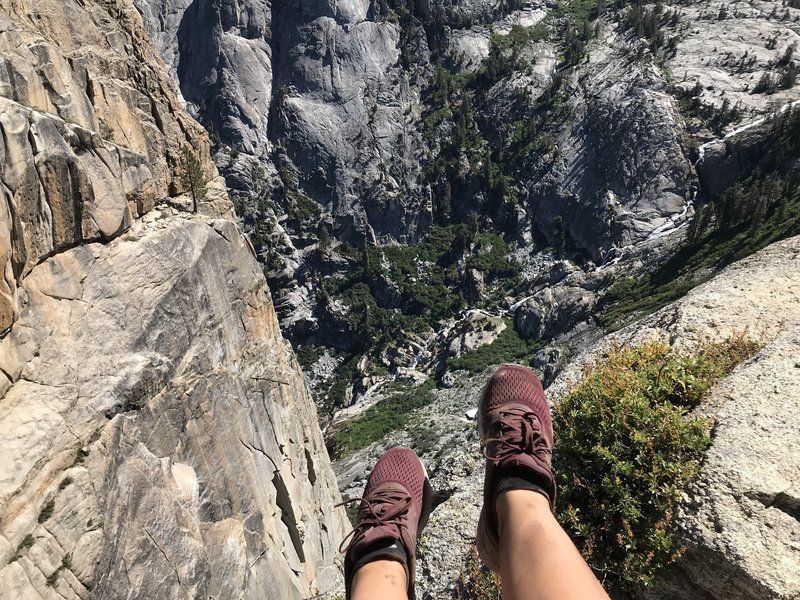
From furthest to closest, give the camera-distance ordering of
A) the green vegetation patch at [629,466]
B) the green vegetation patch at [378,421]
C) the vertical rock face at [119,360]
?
1. the green vegetation patch at [378,421]
2. the vertical rock face at [119,360]
3. the green vegetation patch at [629,466]

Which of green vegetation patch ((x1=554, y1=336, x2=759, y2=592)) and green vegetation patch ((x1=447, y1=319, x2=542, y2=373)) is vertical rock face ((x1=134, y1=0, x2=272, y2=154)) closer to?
green vegetation patch ((x1=447, y1=319, x2=542, y2=373))

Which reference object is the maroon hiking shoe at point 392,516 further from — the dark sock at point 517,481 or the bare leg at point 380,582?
the dark sock at point 517,481

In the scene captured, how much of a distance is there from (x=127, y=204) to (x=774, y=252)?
19.4m

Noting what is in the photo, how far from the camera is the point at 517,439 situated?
521cm

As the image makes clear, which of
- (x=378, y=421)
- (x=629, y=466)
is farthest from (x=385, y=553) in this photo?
(x=378, y=421)

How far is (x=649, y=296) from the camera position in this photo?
86.8 metres

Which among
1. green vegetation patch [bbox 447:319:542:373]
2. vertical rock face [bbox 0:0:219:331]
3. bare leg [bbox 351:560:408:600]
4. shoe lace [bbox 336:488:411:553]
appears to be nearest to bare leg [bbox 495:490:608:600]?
bare leg [bbox 351:560:408:600]

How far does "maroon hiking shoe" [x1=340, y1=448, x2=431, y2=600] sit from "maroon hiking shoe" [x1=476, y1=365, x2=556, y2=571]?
90 centimetres

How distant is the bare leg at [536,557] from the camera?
3469 millimetres

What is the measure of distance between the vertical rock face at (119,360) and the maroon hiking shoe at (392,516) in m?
7.44

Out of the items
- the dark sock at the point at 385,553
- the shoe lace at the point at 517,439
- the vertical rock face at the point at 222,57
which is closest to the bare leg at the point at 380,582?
the dark sock at the point at 385,553

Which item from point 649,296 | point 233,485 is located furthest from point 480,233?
point 233,485

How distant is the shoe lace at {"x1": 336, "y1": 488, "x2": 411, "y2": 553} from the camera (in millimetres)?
5359

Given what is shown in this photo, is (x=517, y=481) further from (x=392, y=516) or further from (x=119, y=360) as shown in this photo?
(x=119, y=360)
